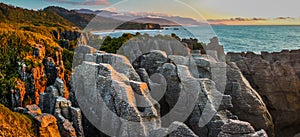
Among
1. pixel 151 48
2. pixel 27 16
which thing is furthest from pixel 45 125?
pixel 27 16

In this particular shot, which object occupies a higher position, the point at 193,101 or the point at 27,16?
the point at 27,16

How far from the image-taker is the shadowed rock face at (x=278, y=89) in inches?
840

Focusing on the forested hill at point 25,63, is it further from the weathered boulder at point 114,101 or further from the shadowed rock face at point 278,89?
the shadowed rock face at point 278,89

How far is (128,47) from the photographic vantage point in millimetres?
24297

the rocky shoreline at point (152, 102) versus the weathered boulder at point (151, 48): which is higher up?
the weathered boulder at point (151, 48)

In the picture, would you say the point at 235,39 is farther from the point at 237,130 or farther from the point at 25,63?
the point at 237,130

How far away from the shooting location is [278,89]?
22344 millimetres

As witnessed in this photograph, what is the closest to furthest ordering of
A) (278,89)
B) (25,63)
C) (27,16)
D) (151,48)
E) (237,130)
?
(237,130), (278,89), (151,48), (25,63), (27,16)

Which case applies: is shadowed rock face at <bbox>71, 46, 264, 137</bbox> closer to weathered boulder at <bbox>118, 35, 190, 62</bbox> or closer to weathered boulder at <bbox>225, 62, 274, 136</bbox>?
weathered boulder at <bbox>225, 62, 274, 136</bbox>

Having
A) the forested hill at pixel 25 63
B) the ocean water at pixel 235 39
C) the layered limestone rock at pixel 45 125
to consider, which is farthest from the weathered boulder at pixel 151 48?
the layered limestone rock at pixel 45 125

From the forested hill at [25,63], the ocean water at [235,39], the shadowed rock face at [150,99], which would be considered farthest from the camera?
the ocean water at [235,39]

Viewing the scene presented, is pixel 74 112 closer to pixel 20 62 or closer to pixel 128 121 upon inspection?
pixel 128 121

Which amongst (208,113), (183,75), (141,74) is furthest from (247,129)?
(141,74)

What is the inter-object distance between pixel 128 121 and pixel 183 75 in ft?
14.4
